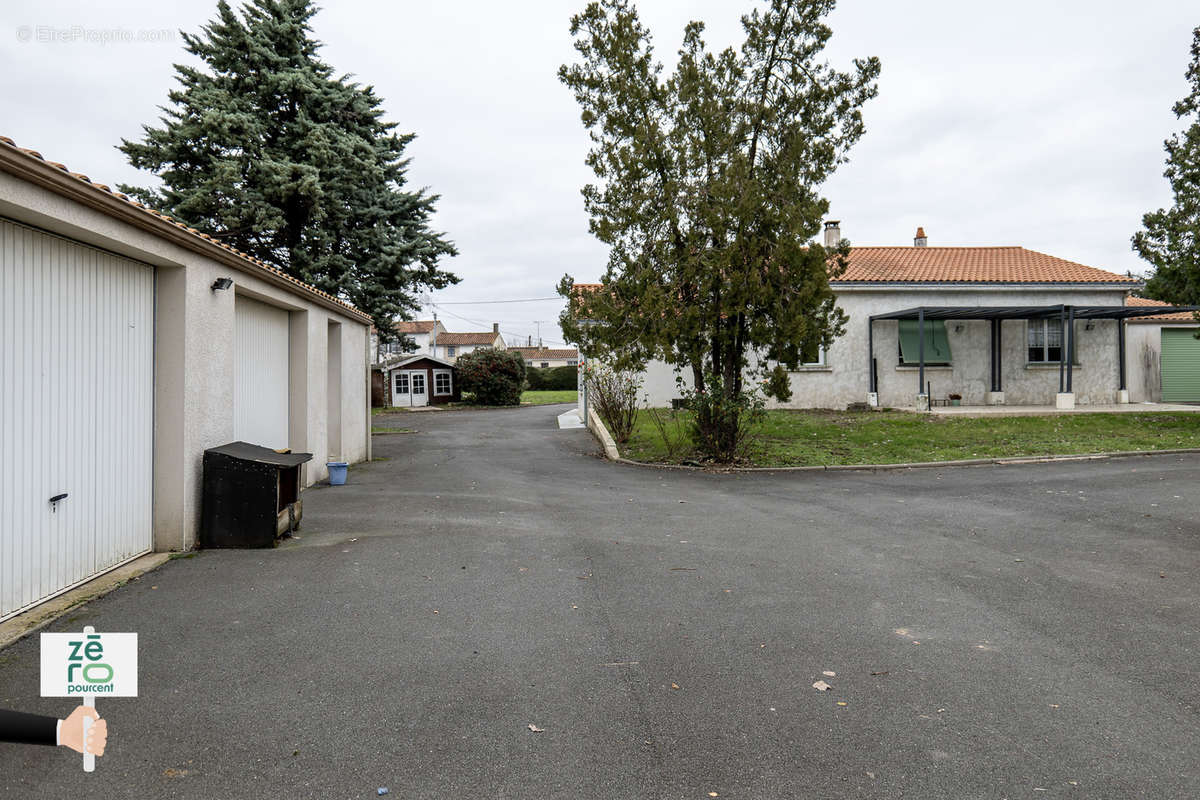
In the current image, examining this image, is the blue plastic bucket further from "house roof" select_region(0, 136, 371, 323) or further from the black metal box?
the black metal box

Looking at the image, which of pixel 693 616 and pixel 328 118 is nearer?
pixel 693 616

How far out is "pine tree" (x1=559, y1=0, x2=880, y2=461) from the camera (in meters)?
12.9

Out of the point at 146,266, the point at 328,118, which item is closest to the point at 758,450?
the point at 146,266

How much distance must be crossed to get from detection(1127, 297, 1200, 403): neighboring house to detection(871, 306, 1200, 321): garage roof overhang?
10.2 feet

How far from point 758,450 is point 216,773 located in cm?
1241

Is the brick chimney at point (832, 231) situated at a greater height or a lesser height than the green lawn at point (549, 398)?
greater

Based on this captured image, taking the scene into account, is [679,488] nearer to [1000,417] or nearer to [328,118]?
[1000,417]

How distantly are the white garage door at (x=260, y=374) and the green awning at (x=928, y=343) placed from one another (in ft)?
61.7

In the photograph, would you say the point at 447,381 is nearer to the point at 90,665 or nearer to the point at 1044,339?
the point at 1044,339

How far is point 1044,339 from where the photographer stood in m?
23.6

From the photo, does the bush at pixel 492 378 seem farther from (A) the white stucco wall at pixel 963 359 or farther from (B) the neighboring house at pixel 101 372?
(B) the neighboring house at pixel 101 372

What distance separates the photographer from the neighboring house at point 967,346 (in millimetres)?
23141

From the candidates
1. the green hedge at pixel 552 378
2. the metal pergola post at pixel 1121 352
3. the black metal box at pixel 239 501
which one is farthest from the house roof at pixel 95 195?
the green hedge at pixel 552 378

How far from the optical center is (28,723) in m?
2.34
